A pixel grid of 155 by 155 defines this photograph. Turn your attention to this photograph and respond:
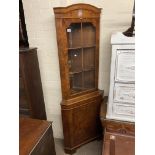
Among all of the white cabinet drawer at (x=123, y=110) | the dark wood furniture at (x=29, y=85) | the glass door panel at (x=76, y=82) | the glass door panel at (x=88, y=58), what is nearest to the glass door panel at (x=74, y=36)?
the glass door panel at (x=88, y=58)

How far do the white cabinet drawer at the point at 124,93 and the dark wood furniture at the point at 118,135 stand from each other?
0.78 feet

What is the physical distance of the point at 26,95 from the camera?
2123 mm

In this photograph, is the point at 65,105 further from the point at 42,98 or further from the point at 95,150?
the point at 95,150

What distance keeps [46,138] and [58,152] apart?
850mm

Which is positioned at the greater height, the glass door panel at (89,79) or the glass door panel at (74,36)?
the glass door panel at (74,36)

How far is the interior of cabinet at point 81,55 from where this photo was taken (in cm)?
203

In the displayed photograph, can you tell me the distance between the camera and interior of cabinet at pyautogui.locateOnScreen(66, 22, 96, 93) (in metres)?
2.03

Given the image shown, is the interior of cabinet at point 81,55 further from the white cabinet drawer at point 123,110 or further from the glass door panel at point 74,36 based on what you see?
the white cabinet drawer at point 123,110

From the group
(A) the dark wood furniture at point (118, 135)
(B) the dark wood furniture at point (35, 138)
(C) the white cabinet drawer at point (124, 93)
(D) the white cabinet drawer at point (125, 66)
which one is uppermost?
(D) the white cabinet drawer at point (125, 66)

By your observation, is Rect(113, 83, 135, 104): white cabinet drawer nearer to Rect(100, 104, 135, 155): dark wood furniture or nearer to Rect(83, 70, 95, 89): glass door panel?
Rect(100, 104, 135, 155): dark wood furniture

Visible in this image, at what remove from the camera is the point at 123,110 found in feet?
6.22

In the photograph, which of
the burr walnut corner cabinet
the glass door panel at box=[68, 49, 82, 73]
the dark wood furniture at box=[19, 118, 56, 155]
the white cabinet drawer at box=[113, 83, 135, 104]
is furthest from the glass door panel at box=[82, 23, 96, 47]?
the dark wood furniture at box=[19, 118, 56, 155]

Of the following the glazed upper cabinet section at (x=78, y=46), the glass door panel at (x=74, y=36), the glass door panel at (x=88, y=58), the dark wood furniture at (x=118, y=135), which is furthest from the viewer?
the glass door panel at (x=88, y=58)
